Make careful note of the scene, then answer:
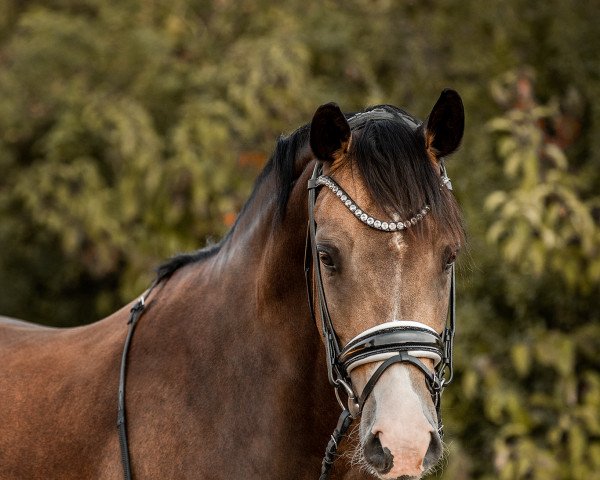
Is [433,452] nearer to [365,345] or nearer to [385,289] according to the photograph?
[365,345]

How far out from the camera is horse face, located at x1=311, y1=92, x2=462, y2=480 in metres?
2.09

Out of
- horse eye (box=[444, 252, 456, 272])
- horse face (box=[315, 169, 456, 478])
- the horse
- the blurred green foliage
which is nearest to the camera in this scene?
horse face (box=[315, 169, 456, 478])

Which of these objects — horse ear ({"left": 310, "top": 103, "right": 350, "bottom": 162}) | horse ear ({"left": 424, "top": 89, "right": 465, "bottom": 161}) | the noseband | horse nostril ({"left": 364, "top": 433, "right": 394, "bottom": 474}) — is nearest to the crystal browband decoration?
the noseband

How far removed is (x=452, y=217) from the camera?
237 cm

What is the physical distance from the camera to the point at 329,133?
240 centimetres

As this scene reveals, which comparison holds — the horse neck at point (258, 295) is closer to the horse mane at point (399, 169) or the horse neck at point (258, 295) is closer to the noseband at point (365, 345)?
the noseband at point (365, 345)

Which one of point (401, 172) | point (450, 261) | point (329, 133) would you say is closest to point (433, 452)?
→ point (450, 261)

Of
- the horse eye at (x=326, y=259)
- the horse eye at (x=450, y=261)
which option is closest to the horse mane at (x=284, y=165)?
the horse eye at (x=326, y=259)

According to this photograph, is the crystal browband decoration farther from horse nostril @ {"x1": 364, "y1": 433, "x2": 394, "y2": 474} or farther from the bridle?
horse nostril @ {"x1": 364, "y1": 433, "x2": 394, "y2": 474}

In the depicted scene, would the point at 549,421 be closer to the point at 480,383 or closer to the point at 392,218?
the point at 480,383

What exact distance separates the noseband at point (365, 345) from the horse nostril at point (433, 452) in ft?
0.37

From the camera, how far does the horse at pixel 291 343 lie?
2.22 m

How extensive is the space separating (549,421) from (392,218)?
4.02 meters

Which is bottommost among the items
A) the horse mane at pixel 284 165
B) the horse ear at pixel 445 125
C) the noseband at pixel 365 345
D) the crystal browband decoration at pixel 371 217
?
the noseband at pixel 365 345
